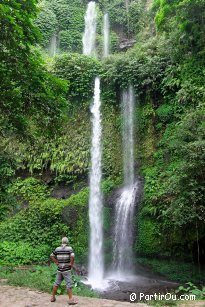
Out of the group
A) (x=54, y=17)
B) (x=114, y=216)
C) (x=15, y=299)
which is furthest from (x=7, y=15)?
(x=54, y=17)

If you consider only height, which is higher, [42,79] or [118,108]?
[118,108]

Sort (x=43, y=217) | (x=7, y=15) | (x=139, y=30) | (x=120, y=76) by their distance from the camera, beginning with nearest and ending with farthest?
(x=7, y=15), (x=43, y=217), (x=120, y=76), (x=139, y=30)

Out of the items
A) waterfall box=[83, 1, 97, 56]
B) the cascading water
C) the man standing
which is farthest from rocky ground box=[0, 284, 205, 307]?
waterfall box=[83, 1, 97, 56]

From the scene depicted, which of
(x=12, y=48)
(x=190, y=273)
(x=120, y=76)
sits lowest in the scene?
(x=190, y=273)

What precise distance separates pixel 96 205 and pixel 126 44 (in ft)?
51.8

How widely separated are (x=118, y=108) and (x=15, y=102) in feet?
31.2

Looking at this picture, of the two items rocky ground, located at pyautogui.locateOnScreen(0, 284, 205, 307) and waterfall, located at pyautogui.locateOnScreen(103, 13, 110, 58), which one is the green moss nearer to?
rocky ground, located at pyautogui.locateOnScreen(0, 284, 205, 307)

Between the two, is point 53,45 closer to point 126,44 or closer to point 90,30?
point 90,30

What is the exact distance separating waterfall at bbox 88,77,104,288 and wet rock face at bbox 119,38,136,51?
834 cm

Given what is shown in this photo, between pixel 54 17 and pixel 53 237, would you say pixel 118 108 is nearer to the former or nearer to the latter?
pixel 53 237

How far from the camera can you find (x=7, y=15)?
18.1 ft

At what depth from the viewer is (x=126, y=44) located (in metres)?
24.0

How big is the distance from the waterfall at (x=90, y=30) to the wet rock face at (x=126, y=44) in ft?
8.19

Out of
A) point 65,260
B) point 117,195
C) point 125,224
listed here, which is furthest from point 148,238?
point 65,260
